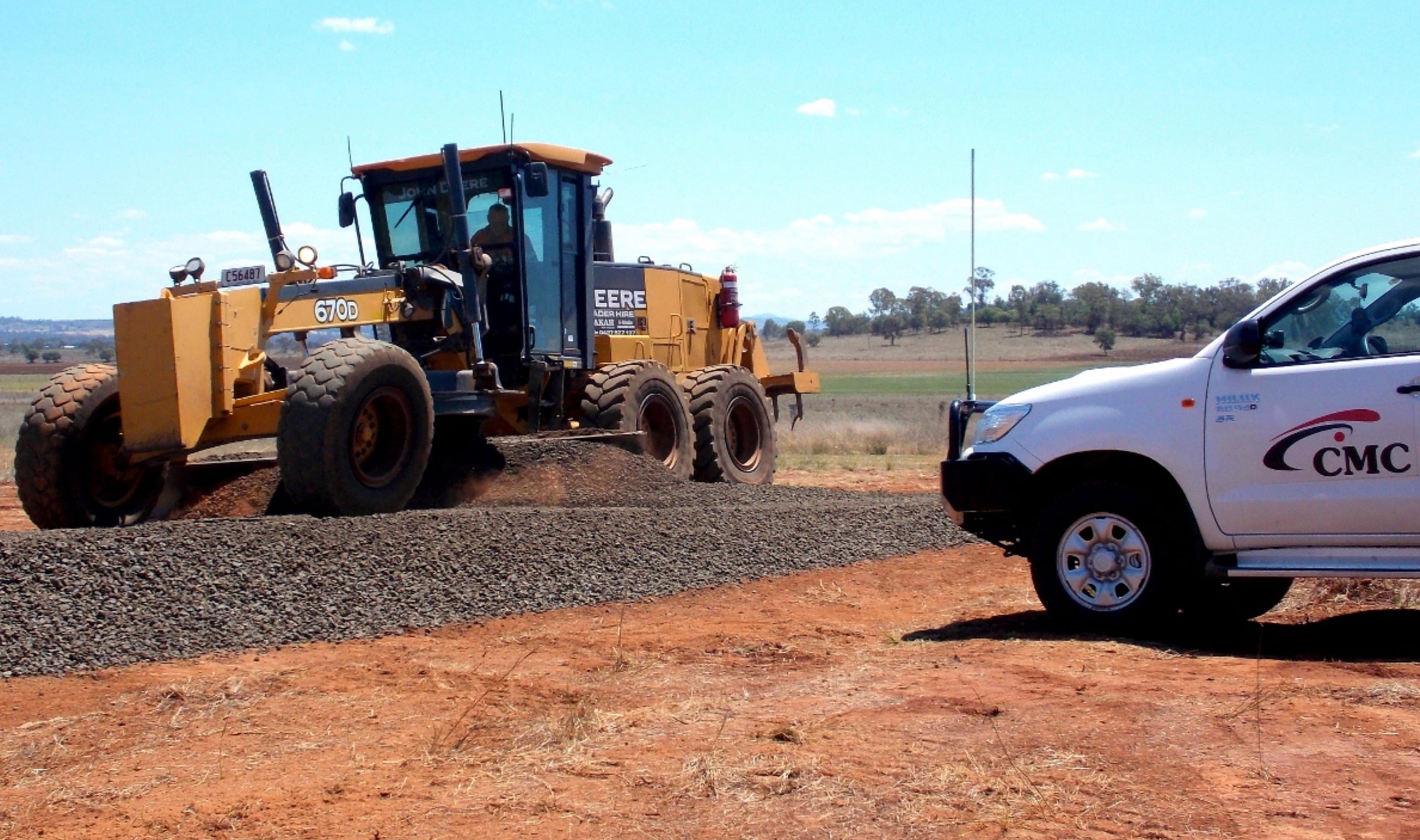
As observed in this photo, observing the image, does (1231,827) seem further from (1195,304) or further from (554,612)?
(1195,304)

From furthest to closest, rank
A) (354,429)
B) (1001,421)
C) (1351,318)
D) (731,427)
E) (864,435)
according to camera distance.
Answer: (864,435) → (731,427) → (354,429) → (1001,421) → (1351,318)

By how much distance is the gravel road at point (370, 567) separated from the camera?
7383mm

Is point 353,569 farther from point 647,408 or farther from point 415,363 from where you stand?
point 647,408

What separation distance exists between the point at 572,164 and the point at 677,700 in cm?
892

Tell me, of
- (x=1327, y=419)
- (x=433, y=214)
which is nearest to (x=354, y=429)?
(x=433, y=214)

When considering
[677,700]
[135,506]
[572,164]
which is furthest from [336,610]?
[572,164]

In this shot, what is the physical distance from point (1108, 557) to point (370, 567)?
4350mm

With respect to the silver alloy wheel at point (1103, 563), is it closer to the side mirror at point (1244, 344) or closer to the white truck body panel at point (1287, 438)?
the white truck body panel at point (1287, 438)

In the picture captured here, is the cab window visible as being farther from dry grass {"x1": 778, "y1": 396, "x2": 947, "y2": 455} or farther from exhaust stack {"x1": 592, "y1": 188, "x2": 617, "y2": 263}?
dry grass {"x1": 778, "y1": 396, "x2": 947, "y2": 455}

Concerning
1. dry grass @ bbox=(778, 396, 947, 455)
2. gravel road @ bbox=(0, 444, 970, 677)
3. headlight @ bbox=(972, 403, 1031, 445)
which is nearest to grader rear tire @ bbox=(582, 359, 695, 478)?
gravel road @ bbox=(0, 444, 970, 677)

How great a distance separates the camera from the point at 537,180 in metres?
13.0

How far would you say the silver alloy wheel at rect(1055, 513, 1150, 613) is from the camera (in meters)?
7.47

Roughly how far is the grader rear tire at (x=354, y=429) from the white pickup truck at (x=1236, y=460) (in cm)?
455

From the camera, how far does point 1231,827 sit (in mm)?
4320
